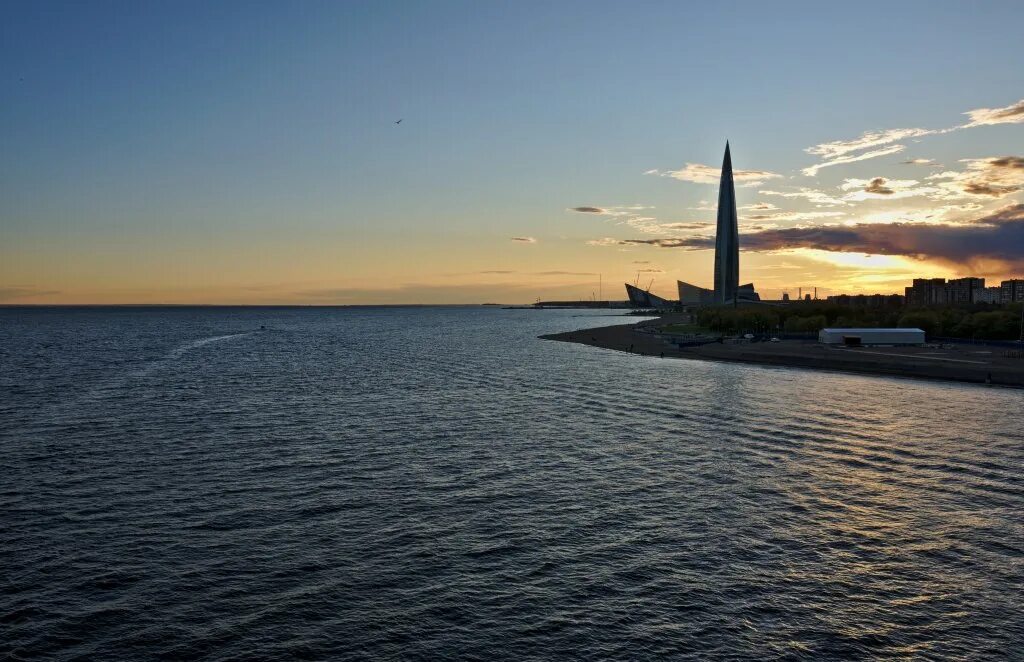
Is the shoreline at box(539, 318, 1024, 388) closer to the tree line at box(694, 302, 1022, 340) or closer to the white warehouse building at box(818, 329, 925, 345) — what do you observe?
the white warehouse building at box(818, 329, 925, 345)

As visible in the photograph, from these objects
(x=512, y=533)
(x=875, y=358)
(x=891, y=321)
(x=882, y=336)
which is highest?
(x=891, y=321)

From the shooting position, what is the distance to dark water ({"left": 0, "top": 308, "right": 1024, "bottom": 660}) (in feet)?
69.8

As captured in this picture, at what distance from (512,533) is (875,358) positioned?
321ft

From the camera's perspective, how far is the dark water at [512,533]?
21.3 m

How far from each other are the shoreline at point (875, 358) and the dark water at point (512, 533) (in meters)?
31.5

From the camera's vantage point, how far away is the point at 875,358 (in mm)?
109438

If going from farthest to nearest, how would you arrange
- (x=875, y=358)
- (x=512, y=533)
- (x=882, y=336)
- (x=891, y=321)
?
(x=891, y=321) → (x=882, y=336) → (x=875, y=358) → (x=512, y=533)

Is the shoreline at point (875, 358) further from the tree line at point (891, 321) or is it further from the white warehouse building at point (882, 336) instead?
the tree line at point (891, 321)

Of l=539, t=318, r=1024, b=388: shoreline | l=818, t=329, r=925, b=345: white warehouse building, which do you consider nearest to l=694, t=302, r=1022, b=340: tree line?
l=539, t=318, r=1024, b=388: shoreline

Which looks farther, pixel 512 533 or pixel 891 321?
pixel 891 321

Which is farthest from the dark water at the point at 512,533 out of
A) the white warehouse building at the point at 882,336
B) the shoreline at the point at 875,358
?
the white warehouse building at the point at 882,336

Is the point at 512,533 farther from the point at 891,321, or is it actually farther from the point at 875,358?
the point at 891,321

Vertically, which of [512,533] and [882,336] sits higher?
[882,336]

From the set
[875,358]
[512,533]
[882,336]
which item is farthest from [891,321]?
[512,533]
